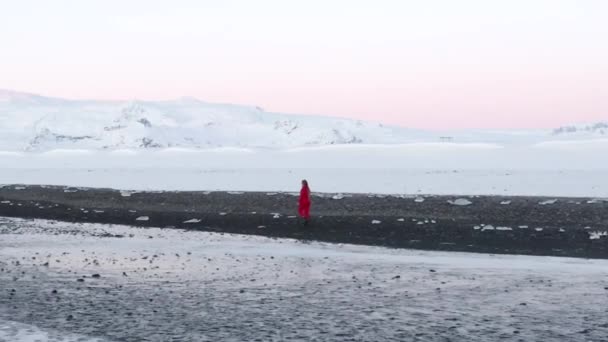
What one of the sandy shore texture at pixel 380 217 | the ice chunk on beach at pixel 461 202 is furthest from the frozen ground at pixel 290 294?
the ice chunk on beach at pixel 461 202

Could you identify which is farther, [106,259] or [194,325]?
[106,259]

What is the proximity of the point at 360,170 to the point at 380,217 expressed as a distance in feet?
63.9

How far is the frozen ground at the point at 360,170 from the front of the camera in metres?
36.3

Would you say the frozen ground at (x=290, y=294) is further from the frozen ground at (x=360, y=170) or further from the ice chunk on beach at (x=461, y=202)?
the frozen ground at (x=360, y=170)

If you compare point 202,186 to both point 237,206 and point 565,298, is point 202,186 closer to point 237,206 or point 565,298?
point 237,206

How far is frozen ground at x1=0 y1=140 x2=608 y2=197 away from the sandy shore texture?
397 centimetres

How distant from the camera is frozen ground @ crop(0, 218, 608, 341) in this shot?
37.0 feet

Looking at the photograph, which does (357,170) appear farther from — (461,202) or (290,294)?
Answer: (290,294)

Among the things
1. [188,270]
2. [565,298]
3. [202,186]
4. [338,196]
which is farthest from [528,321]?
[202,186]

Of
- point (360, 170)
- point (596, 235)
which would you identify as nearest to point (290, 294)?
point (596, 235)

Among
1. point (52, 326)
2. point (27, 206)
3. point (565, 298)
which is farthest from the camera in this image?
point (27, 206)

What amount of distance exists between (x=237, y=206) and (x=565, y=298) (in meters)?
20.1

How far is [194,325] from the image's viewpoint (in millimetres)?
11742

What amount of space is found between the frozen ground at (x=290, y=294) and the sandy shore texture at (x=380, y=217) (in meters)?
2.51
